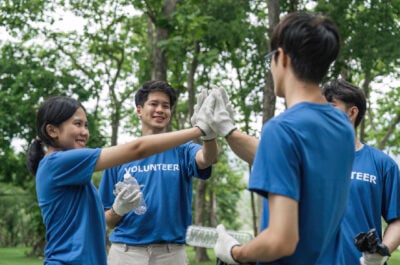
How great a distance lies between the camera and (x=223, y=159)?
37.7 metres

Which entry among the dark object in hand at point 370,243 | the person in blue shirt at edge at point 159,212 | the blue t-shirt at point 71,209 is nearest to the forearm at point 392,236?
the dark object in hand at point 370,243

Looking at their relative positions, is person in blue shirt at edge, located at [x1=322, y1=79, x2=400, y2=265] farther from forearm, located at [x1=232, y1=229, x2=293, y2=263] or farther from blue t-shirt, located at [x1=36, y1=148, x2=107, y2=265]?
forearm, located at [x1=232, y1=229, x2=293, y2=263]

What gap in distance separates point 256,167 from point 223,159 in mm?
34781

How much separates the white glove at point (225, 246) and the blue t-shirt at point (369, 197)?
6.75 ft

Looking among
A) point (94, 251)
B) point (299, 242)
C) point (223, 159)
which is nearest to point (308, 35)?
point (299, 242)

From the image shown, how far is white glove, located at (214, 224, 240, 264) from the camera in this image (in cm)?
297

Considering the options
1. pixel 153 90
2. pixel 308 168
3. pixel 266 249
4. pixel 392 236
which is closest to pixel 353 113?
pixel 392 236

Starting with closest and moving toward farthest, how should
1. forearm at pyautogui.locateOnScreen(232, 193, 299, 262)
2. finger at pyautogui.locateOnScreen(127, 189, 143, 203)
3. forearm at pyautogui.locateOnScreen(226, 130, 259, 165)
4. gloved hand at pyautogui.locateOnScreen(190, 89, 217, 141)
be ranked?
forearm at pyautogui.locateOnScreen(232, 193, 299, 262), forearm at pyautogui.locateOnScreen(226, 130, 259, 165), gloved hand at pyautogui.locateOnScreen(190, 89, 217, 141), finger at pyautogui.locateOnScreen(127, 189, 143, 203)

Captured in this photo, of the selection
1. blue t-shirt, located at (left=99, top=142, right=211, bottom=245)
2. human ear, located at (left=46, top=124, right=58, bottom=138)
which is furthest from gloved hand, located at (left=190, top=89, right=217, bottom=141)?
blue t-shirt, located at (left=99, top=142, right=211, bottom=245)

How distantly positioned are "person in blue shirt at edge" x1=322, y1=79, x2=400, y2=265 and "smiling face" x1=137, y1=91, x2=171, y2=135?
1509mm

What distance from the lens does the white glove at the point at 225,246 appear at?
9.76ft

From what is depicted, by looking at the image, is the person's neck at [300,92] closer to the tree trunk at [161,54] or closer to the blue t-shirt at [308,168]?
the blue t-shirt at [308,168]

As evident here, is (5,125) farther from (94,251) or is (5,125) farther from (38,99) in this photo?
(94,251)

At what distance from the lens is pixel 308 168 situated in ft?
9.49
